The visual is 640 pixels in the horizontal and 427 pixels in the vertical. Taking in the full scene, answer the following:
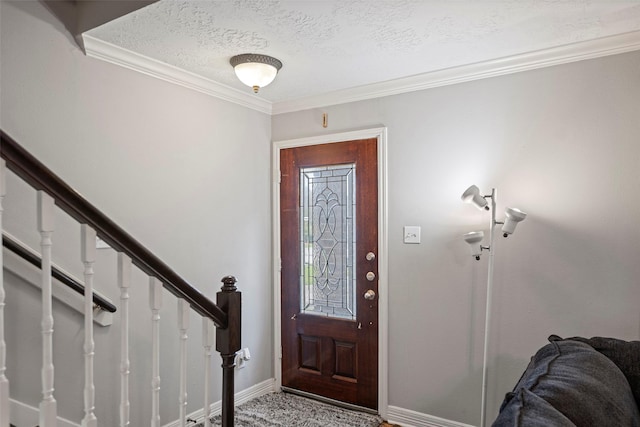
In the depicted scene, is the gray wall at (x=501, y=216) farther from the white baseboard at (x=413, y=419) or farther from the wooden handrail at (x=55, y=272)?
the wooden handrail at (x=55, y=272)

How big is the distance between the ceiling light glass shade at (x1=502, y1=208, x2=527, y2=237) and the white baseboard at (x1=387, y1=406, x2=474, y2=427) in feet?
4.30

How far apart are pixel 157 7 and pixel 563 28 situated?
6.60 feet

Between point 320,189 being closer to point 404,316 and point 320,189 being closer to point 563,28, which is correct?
point 404,316

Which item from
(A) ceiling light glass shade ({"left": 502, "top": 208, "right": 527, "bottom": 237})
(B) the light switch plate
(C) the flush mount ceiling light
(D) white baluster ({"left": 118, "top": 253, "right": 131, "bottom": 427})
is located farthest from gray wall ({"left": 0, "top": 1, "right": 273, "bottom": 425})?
(A) ceiling light glass shade ({"left": 502, "top": 208, "right": 527, "bottom": 237})

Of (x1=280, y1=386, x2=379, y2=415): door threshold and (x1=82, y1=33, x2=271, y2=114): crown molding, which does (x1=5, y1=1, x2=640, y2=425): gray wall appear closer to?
(x1=82, y1=33, x2=271, y2=114): crown molding

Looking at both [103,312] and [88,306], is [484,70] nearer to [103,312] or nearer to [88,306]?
[88,306]

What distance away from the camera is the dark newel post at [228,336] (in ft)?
6.14

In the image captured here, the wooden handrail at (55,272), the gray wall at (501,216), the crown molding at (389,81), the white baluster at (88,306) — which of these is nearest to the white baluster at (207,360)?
the white baluster at (88,306)

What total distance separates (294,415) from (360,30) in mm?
2572

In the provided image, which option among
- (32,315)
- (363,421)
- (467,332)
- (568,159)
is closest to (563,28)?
(568,159)

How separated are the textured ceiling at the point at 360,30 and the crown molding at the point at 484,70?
0.05 m

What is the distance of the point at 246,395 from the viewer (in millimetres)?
3256

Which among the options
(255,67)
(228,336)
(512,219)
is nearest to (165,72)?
(255,67)

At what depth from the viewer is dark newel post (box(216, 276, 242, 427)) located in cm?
187
